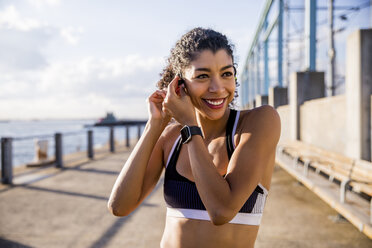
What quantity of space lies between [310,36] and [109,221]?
9130 mm

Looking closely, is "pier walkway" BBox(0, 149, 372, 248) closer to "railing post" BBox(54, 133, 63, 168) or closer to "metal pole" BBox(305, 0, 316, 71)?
"railing post" BBox(54, 133, 63, 168)

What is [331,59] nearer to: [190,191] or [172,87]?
[172,87]

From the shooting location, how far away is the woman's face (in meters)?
1.63

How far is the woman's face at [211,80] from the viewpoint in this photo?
1.63m

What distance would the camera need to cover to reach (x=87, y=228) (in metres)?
4.59

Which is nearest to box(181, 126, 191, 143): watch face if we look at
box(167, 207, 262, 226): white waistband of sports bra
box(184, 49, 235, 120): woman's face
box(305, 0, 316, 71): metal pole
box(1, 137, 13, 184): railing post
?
box(184, 49, 235, 120): woman's face

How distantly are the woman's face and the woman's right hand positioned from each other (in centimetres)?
28

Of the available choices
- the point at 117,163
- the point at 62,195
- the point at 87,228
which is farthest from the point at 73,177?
the point at 87,228

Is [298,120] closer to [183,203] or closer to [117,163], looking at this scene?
[117,163]

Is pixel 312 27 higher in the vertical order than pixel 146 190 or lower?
higher

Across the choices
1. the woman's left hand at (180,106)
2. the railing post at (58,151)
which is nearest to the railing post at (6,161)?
the railing post at (58,151)

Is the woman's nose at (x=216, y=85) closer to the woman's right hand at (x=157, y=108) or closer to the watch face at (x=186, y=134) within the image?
the watch face at (x=186, y=134)

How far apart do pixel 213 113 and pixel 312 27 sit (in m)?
10.5

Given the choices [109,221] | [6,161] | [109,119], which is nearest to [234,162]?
[109,221]
